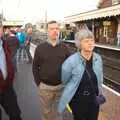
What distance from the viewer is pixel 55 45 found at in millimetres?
5996

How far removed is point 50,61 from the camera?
5949 mm

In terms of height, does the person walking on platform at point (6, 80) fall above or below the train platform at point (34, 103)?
above

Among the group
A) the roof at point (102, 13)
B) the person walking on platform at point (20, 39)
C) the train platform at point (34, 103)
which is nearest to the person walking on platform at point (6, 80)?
the train platform at point (34, 103)

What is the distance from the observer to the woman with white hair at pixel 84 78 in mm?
5125

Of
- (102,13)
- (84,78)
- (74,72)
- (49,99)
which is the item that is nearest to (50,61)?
(49,99)

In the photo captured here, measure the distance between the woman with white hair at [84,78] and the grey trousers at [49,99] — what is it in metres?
0.73

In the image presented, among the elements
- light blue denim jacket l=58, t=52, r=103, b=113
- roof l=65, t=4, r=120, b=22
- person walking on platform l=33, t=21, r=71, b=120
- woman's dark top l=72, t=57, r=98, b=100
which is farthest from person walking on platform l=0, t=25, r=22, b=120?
roof l=65, t=4, r=120, b=22

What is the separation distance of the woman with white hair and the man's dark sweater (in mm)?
607

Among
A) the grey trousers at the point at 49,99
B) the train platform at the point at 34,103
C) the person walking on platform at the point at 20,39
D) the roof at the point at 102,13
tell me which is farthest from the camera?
the roof at the point at 102,13

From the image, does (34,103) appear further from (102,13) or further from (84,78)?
(102,13)

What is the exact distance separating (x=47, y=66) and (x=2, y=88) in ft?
2.24

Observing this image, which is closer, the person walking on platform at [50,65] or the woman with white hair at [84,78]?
the woman with white hair at [84,78]

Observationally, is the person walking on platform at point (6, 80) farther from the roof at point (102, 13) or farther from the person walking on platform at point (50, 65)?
the roof at point (102, 13)

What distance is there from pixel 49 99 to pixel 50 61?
0.56 meters
